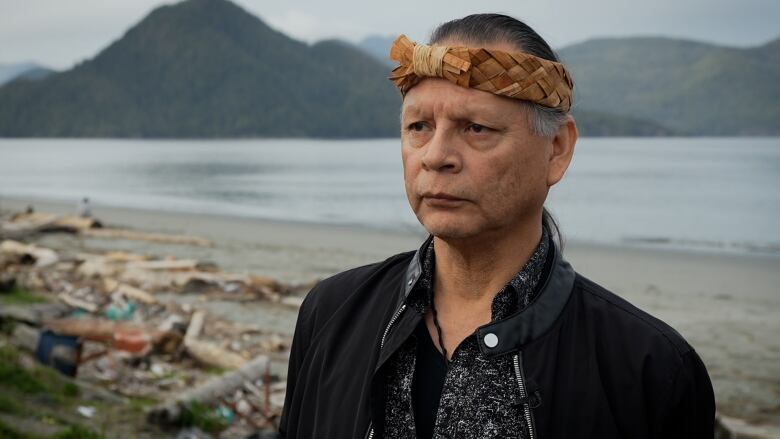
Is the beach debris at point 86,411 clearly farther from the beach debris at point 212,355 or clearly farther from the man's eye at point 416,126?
the man's eye at point 416,126

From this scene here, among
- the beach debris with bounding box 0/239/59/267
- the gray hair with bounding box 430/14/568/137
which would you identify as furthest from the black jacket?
the beach debris with bounding box 0/239/59/267

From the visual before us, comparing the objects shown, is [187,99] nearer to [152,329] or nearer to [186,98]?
[186,98]

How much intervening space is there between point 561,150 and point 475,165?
319 millimetres

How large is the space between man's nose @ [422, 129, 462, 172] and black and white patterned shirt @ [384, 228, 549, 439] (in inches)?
13.3

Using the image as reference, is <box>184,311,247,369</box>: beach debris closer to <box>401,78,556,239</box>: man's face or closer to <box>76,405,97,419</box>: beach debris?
<box>76,405,97,419</box>: beach debris

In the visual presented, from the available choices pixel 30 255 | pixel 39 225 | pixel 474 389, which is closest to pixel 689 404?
pixel 474 389

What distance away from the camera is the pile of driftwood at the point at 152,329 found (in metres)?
8.62

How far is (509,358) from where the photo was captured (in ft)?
6.75

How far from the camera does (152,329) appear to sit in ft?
37.4

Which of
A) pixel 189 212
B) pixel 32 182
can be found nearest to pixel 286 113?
pixel 32 182

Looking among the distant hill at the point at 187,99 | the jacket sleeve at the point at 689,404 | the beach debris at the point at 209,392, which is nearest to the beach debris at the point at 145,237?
the beach debris at the point at 209,392

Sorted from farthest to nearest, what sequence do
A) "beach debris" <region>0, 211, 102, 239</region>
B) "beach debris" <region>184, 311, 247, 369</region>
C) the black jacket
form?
1. "beach debris" <region>0, 211, 102, 239</region>
2. "beach debris" <region>184, 311, 247, 369</region>
3. the black jacket

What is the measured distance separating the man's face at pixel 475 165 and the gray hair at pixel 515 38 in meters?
0.04

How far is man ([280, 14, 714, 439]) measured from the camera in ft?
6.56
